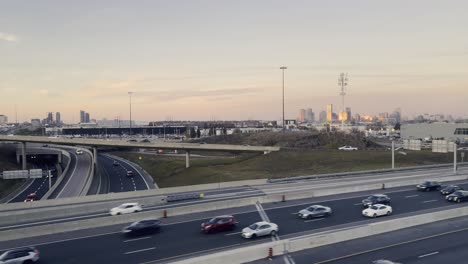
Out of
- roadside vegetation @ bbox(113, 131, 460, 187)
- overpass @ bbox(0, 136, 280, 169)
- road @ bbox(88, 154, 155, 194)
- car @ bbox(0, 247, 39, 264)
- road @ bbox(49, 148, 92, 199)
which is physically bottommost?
road @ bbox(88, 154, 155, 194)

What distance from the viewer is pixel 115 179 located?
6475cm

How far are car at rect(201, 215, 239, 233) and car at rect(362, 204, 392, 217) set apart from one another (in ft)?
30.2

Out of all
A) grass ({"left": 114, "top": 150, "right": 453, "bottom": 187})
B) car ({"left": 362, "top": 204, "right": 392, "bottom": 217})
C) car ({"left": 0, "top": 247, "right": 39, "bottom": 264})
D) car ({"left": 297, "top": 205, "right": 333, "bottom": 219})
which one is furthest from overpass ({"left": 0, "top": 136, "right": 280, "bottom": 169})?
car ({"left": 0, "top": 247, "right": 39, "bottom": 264})

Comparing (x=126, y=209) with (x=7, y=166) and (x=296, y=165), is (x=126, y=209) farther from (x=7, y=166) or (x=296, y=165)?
(x=7, y=166)

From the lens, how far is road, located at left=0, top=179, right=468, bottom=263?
61.8 feet

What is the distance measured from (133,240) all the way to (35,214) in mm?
9785

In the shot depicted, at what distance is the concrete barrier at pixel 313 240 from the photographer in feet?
54.4

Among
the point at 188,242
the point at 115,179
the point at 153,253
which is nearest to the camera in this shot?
the point at 153,253

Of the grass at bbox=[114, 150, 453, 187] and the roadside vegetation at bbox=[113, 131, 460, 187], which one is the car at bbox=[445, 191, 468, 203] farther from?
the grass at bbox=[114, 150, 453, 187]

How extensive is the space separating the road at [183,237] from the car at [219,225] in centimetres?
34

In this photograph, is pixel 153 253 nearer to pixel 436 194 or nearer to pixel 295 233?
pixel 295 233

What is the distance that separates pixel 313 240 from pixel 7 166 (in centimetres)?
7492

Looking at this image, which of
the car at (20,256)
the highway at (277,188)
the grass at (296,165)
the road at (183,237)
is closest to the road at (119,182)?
the grass at (296,165)

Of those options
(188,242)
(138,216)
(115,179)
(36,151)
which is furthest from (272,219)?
(36,151)
